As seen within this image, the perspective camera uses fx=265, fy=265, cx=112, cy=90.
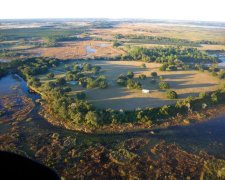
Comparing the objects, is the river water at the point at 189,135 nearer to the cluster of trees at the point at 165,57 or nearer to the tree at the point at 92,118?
the tree at the point at 92,118

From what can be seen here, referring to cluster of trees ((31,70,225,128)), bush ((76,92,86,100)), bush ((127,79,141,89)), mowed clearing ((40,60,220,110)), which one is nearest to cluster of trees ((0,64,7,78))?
mowed clearing ((40,60,220,110))

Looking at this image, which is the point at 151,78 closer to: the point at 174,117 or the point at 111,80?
the point at 111,80

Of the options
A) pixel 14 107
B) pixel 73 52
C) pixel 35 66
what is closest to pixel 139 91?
pixel 14 107

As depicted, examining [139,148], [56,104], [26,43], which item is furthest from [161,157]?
[26,43]

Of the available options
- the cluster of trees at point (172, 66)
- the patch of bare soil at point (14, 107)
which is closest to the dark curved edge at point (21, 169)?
the patch of bare soil at point (14, 107)

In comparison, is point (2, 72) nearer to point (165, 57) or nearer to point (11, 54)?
point (11, 54)

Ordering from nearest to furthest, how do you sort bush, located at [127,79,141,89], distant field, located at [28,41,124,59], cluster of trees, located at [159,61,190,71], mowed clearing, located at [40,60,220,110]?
mowed clearing, located at [40,60,220,110], bush, located at [127,79,141,89], cluster of trees, located at [159,61,190,71], distant field, located at [28,41,124,59]

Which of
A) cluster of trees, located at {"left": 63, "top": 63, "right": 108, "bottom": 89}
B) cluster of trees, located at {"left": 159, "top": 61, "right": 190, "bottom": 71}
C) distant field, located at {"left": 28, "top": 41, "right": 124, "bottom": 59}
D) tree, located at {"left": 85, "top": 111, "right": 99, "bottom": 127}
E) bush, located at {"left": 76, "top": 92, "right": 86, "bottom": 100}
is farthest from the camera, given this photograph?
distant field, located at {"left": 28, "top": 41, "right": 124, "bottom": 59}

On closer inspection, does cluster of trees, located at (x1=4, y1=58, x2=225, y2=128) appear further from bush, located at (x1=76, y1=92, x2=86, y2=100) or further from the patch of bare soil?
the patch of bare soil
